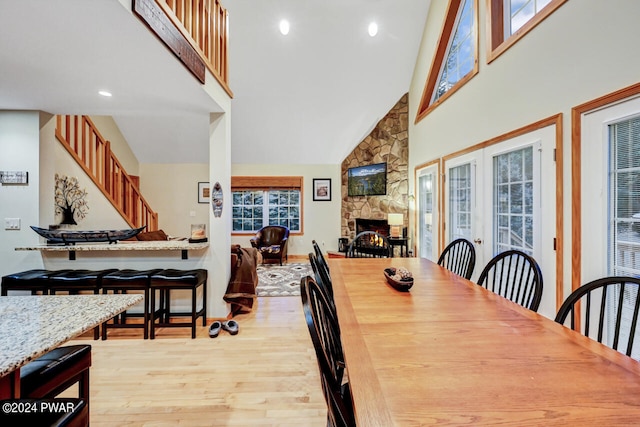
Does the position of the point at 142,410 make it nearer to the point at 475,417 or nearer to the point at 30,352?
the point at 30,352

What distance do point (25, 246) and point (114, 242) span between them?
777 mm

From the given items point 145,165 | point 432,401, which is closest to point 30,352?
point 432,401

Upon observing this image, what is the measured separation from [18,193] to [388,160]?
517 cm

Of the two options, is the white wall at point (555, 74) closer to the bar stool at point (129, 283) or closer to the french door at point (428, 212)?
the french door at point (428, 212)

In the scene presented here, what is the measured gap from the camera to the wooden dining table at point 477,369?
2.12 ft

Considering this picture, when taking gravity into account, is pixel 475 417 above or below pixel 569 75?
below

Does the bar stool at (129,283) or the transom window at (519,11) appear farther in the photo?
the bar stool at (129,283)

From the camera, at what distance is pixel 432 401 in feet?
2.27

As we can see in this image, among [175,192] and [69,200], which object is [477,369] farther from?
[175,192]

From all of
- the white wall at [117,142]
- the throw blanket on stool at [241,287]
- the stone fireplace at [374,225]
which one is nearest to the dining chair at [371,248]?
the stone fireplace at [374,225]

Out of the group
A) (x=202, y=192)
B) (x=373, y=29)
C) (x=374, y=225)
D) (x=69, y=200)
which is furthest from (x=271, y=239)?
(x=373, y=29)

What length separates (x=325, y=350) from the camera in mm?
1036

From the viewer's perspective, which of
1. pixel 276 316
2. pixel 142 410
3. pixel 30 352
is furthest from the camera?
pixel 276 316

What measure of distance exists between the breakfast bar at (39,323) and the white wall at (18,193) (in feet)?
7.13
